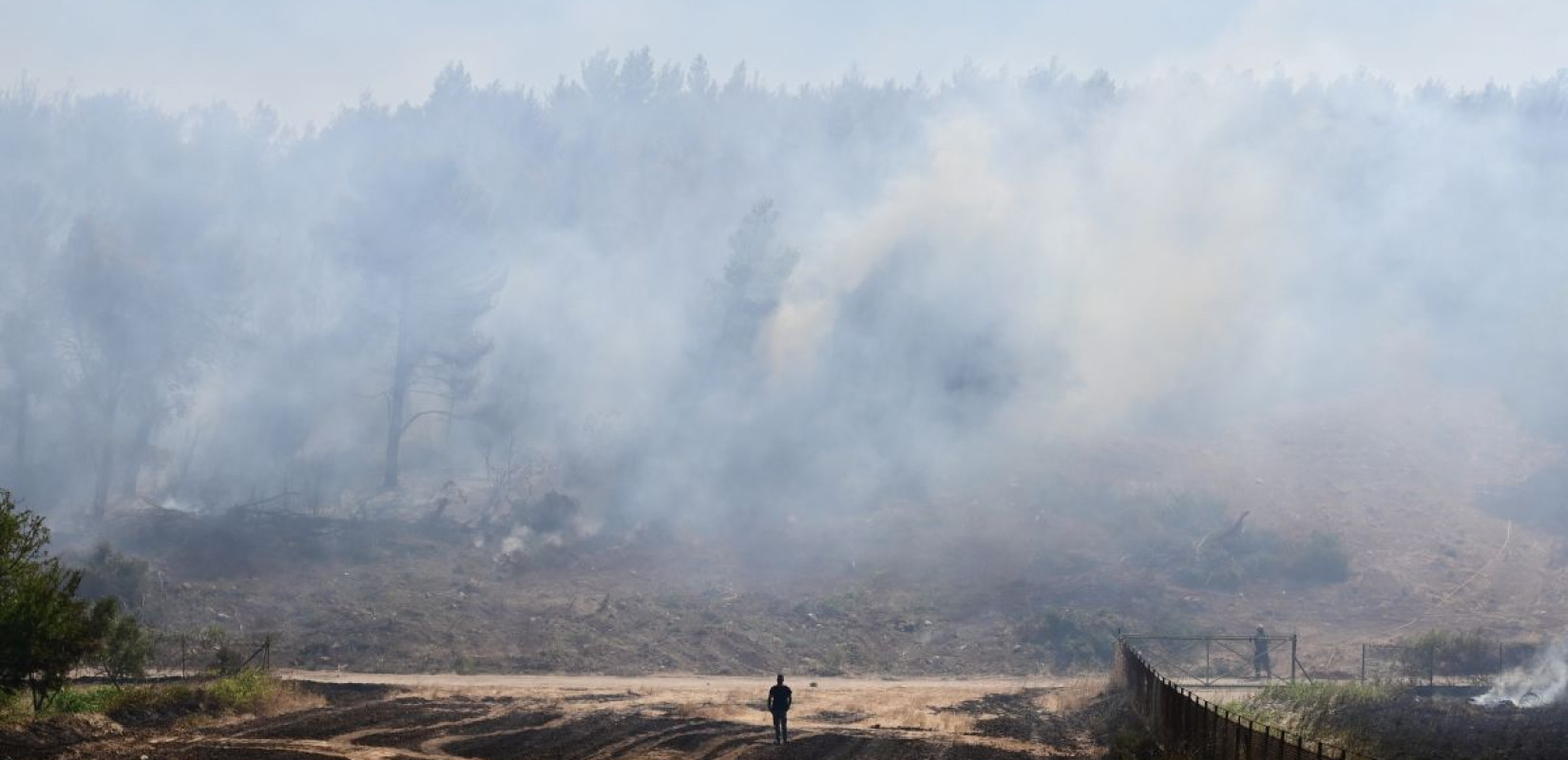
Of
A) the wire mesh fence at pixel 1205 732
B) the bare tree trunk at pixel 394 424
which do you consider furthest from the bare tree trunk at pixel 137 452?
the wire mesh fence at pixel 1205 732

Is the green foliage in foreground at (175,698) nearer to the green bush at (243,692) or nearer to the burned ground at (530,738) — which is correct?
the green bush at (243,692)

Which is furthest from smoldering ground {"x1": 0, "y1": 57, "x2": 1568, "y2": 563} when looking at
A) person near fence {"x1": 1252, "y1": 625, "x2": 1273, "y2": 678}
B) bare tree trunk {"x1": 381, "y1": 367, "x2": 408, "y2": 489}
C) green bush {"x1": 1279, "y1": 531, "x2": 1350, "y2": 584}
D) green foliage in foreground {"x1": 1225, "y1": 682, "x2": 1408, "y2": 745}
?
green foliage in foreground {"x1": 1225, "y1": 682, "x2": 1408, "y2": 745}

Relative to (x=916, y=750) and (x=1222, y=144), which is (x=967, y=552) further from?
(x=1222, y=144)

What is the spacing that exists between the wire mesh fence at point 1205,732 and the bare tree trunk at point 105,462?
132 feet

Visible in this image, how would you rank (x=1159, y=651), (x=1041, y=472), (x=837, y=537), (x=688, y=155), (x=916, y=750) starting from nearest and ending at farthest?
(x=916, y=750) → (x=1159, y=651) → (x=837, y=537) → (x=1041, y=472) → (x=688, y=155)

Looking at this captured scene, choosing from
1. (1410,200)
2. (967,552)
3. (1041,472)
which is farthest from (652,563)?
(1410,200)

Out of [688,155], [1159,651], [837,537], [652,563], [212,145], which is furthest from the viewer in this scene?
[688,155]

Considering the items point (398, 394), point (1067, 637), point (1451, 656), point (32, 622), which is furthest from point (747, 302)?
point (32, 622)

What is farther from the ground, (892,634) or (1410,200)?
(1410,200)

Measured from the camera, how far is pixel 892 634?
145 feet

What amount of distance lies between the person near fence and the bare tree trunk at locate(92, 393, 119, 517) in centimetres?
4013

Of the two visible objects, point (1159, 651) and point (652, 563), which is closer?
point (1159, 651)

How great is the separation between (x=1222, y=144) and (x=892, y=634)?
5065 centimetres

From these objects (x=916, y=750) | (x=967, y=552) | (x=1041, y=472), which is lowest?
(x=916, y=750)
